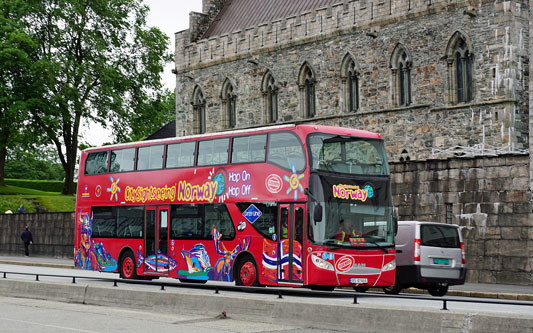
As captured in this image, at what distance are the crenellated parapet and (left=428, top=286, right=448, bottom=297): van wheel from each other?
1433 centimetres

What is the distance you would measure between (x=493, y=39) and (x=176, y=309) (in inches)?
778

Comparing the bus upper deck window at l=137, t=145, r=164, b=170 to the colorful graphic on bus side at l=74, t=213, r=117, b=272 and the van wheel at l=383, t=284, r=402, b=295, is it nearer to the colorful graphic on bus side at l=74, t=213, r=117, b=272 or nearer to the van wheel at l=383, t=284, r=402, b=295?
the colorful graphic on bus side at l=74, t=213, r=117, b=272

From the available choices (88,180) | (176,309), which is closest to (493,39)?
(88,180)

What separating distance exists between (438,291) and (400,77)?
1641 centimetres

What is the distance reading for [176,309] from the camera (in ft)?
49.3

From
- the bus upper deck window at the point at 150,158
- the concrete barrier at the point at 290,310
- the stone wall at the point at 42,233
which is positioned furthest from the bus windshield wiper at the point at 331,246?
the stone wall at the point at 42,233

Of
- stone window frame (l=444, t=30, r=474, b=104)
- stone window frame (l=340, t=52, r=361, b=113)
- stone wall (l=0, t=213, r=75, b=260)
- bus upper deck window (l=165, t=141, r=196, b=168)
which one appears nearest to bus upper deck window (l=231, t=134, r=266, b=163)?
bus upper deck window (l=165, t=141, r=196, b=168)

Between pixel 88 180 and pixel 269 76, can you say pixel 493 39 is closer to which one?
pixel 269 76

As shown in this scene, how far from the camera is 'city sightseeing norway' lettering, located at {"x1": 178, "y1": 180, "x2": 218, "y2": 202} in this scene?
2017 cm

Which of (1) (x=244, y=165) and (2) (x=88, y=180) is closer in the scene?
(1) (x=244, y=165)

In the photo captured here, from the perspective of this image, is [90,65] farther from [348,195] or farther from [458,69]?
[348,195]

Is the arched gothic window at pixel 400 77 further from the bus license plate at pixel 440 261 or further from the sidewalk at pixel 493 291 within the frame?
the bus license plate at pixel 440 261

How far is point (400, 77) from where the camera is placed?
114 ft

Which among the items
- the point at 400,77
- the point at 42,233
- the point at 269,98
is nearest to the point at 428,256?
the point at 400,77
